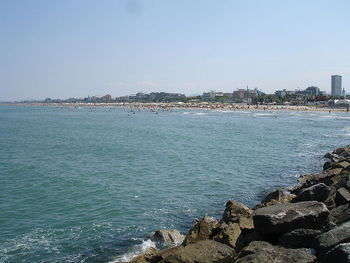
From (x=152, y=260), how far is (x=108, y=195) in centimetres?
1135

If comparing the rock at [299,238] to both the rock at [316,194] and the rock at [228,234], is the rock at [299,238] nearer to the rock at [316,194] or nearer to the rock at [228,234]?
the rock at [228,234]

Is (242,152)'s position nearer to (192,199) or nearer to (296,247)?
(192,199)

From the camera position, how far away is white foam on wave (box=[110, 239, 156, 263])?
14680 mm

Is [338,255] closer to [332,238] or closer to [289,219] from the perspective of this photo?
[332,238]

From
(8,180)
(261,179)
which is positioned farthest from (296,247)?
(8,180)

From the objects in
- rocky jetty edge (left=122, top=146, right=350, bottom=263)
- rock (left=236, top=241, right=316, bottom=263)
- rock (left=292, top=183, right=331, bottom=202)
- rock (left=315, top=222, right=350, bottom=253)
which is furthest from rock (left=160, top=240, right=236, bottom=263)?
rock (left=292, top=183, right=331, bottom=202)

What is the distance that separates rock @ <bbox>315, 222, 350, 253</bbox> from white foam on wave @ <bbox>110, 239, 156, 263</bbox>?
282 inches

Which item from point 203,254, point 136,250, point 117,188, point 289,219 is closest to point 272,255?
point 289,219

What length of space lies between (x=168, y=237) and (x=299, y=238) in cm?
664

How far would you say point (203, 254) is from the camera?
35.3ft

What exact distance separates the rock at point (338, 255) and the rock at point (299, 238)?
1.60 meters

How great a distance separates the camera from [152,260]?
1246cm

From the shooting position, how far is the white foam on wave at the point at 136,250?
14.7m

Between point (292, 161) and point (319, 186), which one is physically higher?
point (319, 186)
